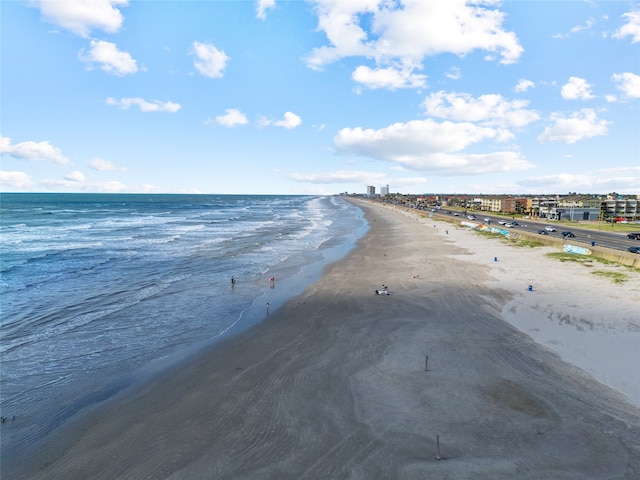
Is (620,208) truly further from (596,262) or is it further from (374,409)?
(374,409)

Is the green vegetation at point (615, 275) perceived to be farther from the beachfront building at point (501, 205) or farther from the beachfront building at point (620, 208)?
the beachfront building at point (501, 205)

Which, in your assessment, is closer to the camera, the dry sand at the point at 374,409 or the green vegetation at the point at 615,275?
the dry sand at the point at 374,409

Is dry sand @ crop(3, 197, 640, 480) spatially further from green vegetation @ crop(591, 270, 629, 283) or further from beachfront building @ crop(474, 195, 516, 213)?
beachfront building @ crop(474, 195, 516, 213)

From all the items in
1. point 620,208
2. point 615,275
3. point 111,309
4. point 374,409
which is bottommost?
point 374,409

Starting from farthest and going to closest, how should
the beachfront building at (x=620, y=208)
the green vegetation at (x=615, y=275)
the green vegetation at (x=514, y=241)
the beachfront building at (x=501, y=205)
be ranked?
the beachfront building at (x=501, y=205) < the beachfront building at (x=620, y=208) < the green vegetation at (x=514, y=241) < the green vegetation at (x=615, y=275)

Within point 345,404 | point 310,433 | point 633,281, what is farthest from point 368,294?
point 633,281

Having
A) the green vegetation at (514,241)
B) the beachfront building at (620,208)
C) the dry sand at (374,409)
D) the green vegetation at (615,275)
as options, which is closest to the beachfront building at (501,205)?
the beachfront building at (620,208)

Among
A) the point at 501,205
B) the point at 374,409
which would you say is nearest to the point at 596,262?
the point at 374,409

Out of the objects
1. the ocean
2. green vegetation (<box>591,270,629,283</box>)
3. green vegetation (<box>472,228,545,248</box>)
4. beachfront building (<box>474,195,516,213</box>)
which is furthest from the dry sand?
beachfront building (<box>474,195,516,213</box>)
